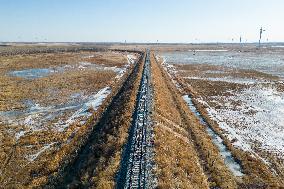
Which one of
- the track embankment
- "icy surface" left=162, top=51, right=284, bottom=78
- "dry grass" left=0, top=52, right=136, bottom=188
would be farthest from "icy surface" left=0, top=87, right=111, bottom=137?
"icy surface" left=162, top=51, right=284, bottom=78

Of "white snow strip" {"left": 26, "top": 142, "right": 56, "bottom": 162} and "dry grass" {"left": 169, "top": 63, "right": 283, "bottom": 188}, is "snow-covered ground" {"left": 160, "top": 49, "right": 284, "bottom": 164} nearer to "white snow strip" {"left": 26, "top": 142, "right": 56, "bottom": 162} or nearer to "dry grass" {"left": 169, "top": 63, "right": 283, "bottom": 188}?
"dry grass" {"left": 169, "top": 63, "right": 283, "bottom": 188}

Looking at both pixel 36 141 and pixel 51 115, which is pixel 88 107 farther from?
pixel 36 141

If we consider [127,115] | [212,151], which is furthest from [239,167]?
[127,115]

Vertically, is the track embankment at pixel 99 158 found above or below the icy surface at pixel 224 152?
above

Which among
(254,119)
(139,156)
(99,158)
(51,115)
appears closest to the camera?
(139,156)

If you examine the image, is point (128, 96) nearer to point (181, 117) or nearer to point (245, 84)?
point (181, 117)

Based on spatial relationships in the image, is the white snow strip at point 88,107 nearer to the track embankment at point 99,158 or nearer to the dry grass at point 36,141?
the dry grass at point 36,141

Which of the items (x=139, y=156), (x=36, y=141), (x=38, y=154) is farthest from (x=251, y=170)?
(x=36, y=141)

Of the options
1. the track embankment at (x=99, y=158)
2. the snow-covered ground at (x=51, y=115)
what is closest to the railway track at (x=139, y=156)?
the track embankment at (x=99, y=158)
